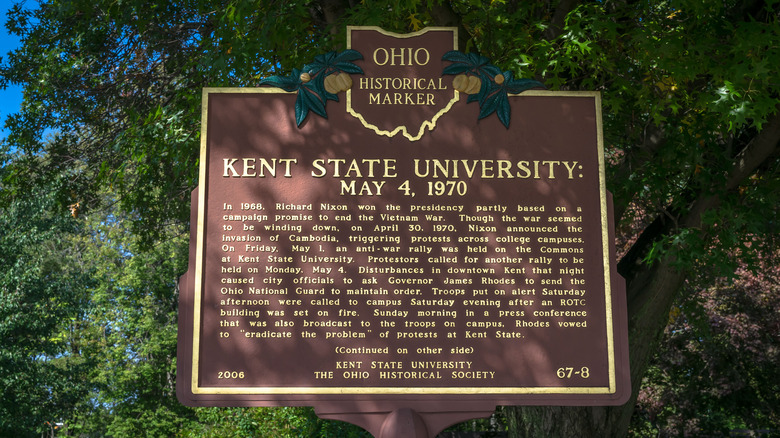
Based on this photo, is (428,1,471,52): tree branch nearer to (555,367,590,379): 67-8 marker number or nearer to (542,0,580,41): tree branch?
(542,0,580,41): tree branch

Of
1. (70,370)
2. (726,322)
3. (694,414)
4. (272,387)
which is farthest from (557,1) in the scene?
(70,370)

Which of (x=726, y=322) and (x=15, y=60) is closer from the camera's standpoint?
(x=15, y=60)

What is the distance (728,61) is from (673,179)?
2.16 m

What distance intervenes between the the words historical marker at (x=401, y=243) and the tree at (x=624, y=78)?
1631mm

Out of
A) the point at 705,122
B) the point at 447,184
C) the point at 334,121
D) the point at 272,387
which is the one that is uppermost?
the point at 705,122

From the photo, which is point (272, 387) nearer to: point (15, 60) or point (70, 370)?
A: point (15, 60)

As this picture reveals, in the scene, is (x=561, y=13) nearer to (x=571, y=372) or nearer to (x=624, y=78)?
(x=624, y=78)

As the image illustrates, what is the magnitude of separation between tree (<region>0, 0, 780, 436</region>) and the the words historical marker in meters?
1.63

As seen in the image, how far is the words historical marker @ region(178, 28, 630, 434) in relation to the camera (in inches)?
227

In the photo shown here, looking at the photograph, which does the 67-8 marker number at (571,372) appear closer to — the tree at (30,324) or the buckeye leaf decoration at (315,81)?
the buckeye leaf decoration at (315,81)

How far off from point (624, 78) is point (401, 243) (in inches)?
160

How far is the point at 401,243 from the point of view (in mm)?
5980

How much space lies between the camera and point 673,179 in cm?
928

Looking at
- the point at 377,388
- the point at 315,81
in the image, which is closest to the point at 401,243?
the point at 377,388
